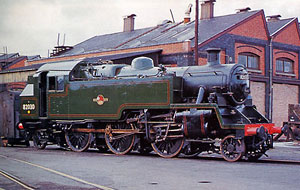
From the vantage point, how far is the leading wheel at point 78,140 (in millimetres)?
16625

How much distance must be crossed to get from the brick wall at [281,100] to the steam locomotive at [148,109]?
53.0ft

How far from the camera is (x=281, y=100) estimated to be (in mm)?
31391

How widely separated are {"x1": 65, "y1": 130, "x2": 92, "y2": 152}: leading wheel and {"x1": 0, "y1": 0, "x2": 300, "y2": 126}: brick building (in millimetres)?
9648

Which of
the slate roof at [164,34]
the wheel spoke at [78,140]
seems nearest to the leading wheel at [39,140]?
the wheel spoke at [78,140]

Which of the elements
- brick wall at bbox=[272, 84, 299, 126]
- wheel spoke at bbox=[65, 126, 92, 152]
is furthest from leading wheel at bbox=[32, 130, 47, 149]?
brick wall at bbox=[272, 84, 299, 126]

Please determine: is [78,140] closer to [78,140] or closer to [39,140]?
[78,140]

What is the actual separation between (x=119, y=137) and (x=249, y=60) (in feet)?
52.1

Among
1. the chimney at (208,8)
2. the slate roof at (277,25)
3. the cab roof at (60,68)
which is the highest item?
the chimney at (208,8)

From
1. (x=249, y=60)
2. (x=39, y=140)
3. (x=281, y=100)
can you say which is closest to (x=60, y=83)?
(x=39, y=140)

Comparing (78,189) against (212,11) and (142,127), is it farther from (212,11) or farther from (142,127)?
(212,11)

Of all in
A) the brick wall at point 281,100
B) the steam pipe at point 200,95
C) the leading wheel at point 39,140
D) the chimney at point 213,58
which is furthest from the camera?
the brick wall at point 281,100

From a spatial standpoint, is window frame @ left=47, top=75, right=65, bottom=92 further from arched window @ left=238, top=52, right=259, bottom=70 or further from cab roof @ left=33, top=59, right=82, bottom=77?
arched window @ left=238, top=52, right=259, bottom=70

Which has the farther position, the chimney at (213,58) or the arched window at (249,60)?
the arched window at (249,60)

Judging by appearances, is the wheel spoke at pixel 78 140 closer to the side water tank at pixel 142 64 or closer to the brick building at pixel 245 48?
the side water tank at pixel 142 64
